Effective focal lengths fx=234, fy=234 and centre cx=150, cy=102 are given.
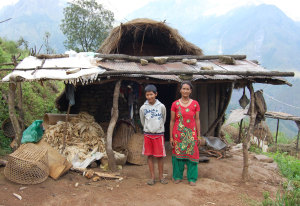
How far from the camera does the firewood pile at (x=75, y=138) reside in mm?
5039

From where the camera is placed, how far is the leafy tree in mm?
16562

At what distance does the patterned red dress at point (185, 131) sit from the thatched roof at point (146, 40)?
9.74 feet

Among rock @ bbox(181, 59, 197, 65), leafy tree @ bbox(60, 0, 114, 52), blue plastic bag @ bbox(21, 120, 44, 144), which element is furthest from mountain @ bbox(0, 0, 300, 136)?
blue plastic bag @ bbox(21, 120, 44, 144)

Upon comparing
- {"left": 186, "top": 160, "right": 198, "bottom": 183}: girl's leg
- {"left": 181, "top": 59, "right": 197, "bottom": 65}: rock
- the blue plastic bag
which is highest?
{"left": 181, "top": 59, "right": 197, "bottom": 65}: rock

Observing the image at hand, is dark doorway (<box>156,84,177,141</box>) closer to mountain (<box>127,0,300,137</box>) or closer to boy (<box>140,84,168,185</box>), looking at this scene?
boy (<box>140,84,168,185</box>)

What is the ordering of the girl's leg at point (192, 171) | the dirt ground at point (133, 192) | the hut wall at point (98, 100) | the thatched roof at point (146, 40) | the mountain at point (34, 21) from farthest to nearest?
the mountain at point (34, 21) < the hut wall at point (98, 100) < the thatched roof at point (146, 40) < the girl's leg at point (192, 171) < the dirt ground at point (133, 192)

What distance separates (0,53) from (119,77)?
21.6ft

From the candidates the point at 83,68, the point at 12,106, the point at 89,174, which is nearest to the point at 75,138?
the point at 89,174

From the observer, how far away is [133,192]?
3803 millimetres

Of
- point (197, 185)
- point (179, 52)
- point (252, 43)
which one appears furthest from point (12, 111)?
point (252, 43)

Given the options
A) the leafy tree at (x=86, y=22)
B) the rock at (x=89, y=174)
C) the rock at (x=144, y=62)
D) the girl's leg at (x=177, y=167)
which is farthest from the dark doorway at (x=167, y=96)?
the leafy tree at (x=86, y=22)

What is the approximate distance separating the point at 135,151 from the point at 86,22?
45.8ft

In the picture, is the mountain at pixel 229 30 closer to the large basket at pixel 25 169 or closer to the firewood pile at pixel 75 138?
the firewood pile at pixel 75 138

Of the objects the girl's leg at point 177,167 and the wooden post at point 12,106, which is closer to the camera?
Answer: the girl's leg at point 177,167
